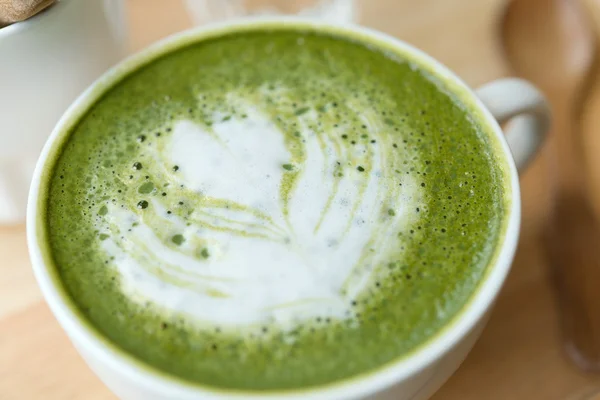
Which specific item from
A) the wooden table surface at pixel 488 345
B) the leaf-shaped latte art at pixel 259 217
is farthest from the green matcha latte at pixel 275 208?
the wooden table surface at pixel 488 345

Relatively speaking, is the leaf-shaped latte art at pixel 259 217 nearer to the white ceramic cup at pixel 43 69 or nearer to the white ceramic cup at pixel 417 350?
the white ceramic cup at pixel 417 350

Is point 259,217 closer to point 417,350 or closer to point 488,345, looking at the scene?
point 417,350

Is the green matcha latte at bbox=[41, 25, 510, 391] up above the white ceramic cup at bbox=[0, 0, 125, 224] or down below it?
below

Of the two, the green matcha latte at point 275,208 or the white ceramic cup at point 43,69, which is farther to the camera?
the white ceramic cup at point 43,69

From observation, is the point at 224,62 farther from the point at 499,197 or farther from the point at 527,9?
the point at 527,9

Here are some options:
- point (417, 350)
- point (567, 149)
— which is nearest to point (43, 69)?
point (417, 350)

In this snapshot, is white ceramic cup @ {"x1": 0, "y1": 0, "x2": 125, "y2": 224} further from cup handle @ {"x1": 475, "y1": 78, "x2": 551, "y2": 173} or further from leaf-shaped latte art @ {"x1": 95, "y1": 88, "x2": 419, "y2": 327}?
cup handle @ {"x1": 475, "y1": 78, "x2": 551, "y2": 173}

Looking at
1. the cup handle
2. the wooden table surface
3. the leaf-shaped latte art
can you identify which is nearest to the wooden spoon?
the wooden table surface
